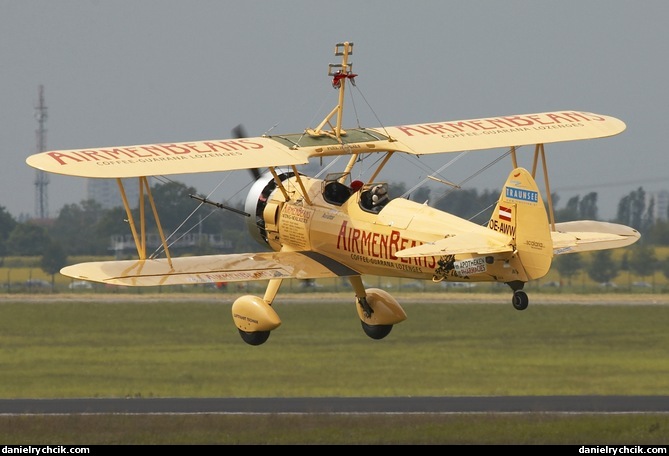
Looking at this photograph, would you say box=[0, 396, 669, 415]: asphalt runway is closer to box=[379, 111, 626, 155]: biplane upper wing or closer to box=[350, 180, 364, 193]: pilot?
box=[379, 111, 626, 155]: biplane upper wing

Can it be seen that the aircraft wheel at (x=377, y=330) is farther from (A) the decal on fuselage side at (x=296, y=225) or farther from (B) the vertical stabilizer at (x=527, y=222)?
(B) the vertical stabilizer at (x=527, y=222)

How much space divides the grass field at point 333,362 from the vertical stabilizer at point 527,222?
3200 centimetres

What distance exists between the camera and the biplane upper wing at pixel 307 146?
26016mm

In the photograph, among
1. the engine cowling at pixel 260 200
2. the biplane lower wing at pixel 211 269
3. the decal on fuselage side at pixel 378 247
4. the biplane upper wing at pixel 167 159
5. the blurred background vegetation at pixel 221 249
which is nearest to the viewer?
the biplane upper wing at pixel 167 159

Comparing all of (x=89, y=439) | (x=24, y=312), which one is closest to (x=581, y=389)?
(x=89, y=439)

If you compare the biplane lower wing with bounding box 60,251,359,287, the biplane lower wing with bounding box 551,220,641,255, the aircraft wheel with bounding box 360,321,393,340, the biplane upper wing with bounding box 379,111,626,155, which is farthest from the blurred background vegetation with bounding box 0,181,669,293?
the biplane lower wing with bounding box 60,251,359,287

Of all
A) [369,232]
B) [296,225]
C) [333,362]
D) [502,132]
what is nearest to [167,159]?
[296,225]

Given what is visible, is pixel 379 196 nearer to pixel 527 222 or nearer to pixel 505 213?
pixel 505 213

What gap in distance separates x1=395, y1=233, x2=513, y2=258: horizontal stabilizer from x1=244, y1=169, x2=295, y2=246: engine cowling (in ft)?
15.7

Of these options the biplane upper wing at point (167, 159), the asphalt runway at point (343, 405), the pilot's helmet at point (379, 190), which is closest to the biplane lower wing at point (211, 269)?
the pilot's helmet at point (379, 190)

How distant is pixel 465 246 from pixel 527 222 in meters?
1.04

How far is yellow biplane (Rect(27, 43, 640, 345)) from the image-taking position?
81.3ft

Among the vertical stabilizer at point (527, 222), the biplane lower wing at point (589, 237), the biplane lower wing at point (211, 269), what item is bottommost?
the biplane lower wing at point (211, 269)

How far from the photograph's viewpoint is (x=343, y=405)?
2525 inches
